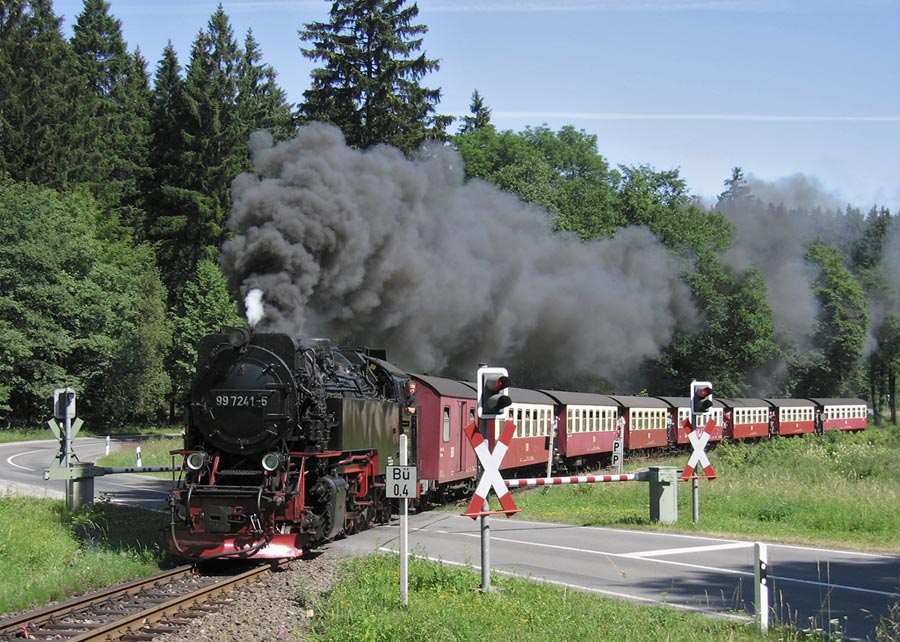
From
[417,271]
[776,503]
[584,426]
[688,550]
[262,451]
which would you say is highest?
[417,271]

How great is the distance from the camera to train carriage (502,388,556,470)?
21.4m

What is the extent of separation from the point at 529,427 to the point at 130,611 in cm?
1475

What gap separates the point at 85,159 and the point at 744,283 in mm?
36838

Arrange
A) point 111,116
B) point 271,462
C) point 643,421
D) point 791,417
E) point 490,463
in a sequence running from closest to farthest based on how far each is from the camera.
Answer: point 490,463
point 271,462
point 643,421
point 791,417
point 111,116

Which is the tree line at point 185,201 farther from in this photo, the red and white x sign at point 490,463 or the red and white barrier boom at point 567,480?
the red and white x sign at point 490,463

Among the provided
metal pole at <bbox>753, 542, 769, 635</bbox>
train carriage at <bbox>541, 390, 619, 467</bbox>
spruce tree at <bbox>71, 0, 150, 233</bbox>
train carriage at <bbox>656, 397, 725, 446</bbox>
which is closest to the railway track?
metal pole at <bbox>753, 542, 769, 635</bbox>

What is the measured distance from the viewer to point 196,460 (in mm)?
11625

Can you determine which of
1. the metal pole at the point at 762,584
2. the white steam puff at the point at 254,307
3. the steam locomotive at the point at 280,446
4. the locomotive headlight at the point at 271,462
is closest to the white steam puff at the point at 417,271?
the white steam puff at the point at 254,307

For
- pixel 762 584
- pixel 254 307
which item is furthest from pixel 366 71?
pixel 762 584

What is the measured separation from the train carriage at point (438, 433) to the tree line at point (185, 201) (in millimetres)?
23780

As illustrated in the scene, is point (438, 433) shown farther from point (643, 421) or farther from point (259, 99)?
point (259, 99)

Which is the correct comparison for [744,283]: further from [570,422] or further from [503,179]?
[570,422]

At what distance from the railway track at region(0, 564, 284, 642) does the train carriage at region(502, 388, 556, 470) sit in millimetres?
10906

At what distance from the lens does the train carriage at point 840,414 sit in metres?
48.8
